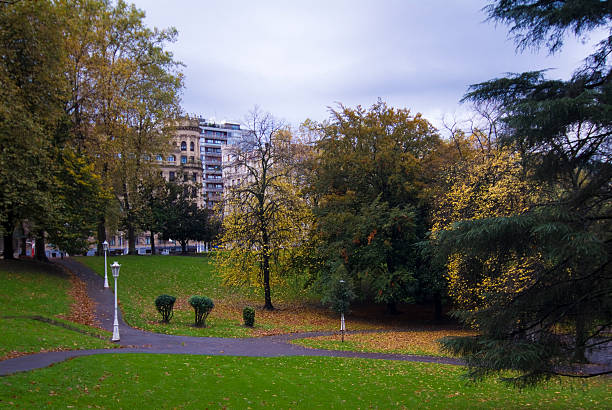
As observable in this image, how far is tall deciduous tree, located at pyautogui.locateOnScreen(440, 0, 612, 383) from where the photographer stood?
7387mm

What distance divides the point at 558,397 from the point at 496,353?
6.86 metres

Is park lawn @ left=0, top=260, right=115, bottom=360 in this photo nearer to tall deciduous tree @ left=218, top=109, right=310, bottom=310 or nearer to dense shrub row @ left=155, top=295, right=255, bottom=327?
dense shrub row @ left=155, top=295, right=255, bottom=327

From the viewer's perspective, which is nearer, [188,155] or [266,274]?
[266,274]

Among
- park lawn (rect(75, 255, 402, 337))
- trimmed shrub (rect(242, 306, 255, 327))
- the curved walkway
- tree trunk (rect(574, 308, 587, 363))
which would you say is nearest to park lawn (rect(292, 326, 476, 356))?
the curved walkway

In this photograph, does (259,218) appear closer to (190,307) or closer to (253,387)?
(190,307)

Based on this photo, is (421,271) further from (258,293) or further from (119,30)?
(119,30)

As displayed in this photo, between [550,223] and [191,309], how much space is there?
22.0 meters

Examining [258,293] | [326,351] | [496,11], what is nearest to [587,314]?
[496,11]

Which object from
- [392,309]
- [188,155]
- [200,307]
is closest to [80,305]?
[200,307]

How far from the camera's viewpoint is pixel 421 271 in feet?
90.7

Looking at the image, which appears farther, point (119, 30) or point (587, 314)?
point (119, 30)

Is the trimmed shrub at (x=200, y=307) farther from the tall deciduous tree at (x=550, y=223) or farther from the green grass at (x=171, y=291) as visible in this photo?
the tall deciduous tree at (x=550, y=223)

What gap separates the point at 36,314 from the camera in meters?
18.6

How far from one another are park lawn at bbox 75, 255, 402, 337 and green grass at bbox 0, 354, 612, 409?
24.8ft
